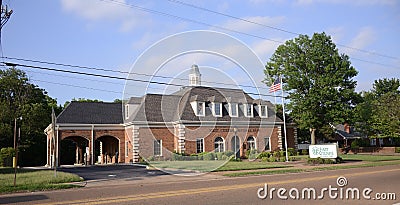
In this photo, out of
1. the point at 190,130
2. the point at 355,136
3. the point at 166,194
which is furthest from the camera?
the point at 355,136

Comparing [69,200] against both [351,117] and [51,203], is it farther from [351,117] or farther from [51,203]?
[351,117]

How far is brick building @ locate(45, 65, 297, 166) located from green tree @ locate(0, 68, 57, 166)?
10.1 metres

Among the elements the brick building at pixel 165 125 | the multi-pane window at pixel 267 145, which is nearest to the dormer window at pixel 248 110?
the brick building at pixel 165 125

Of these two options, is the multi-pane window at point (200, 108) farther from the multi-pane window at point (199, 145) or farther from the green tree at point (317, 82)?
the green tree at point (317, 82)

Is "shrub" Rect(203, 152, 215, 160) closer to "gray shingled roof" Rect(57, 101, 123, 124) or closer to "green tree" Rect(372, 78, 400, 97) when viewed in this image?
"gray shingled roof" Rect(57, 101, 123, 124)

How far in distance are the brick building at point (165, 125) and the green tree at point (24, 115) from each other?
1014 cm

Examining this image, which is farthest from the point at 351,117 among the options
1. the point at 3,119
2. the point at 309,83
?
the point at 3,119

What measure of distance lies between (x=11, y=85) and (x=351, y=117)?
45.6 meters

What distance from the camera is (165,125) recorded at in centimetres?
3759

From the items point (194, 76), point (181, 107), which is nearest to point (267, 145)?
point (181, 107)

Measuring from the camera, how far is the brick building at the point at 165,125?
3703 centimetres

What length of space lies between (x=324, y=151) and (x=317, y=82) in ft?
54.9

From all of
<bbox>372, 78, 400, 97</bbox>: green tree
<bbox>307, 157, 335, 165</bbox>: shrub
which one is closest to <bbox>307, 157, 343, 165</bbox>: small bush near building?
<bbox>307, 157, 335, 165</bbox>: shrub

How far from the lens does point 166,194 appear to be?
12969mm
